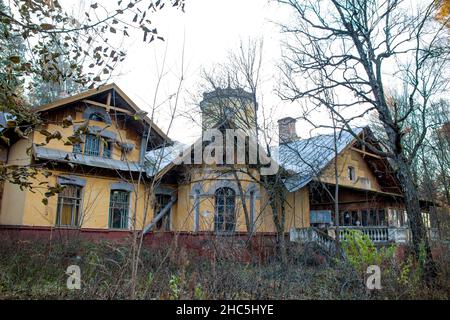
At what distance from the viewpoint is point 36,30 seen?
455cm

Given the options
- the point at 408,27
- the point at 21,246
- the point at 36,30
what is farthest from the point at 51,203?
the point at 408,27

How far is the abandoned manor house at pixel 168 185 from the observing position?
42.8 feet

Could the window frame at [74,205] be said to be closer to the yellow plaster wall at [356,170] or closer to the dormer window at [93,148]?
the dormer window at [93,148]

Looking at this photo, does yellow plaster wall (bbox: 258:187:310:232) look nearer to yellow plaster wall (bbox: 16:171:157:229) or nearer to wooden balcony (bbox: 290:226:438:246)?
wooden balcony (bbox: 290:226:438:246)

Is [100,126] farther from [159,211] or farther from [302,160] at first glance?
[302,160]

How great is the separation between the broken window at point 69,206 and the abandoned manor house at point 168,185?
38 mm

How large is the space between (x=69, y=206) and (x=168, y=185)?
465 centimetres

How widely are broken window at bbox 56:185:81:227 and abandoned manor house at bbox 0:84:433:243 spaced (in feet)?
0.12

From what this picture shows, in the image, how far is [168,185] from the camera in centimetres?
1680

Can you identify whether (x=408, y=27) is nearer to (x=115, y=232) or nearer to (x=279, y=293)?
(x=279, y=293)

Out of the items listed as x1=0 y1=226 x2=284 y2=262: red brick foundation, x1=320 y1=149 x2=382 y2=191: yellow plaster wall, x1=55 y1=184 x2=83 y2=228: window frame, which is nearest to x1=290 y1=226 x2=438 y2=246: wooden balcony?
x1=320 y1=149 x2=382 y2=191: yellow plaster wall

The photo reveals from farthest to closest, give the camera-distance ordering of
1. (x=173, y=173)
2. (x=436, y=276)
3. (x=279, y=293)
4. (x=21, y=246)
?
(x=173, y=173)
(x=21, y=246)
(x=436, y=276)
(x=279, y=293)

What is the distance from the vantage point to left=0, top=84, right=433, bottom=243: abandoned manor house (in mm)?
13039

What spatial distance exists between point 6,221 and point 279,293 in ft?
38.2
